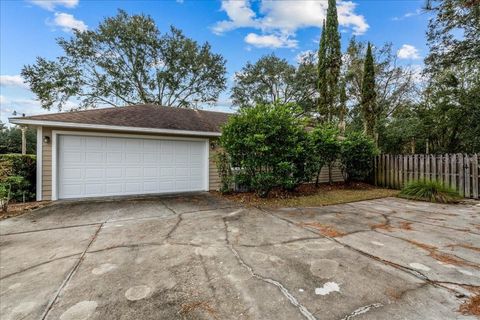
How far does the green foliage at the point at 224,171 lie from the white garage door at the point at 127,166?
2.48 ft

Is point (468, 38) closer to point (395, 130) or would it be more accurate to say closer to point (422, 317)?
point (395, 130)

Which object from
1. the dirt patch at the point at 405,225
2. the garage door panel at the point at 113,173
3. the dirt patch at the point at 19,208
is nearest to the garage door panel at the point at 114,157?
the garage door panel at the point at 113,173

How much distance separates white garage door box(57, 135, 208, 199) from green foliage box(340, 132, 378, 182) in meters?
5.61

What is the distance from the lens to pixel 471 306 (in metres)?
1.82

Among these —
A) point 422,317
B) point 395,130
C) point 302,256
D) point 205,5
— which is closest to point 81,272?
point 302,256

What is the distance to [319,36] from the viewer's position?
13445 millimetres

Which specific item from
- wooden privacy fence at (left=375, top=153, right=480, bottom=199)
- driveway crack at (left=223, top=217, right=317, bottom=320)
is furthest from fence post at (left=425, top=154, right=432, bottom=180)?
driveway crack at (left=223, top=217, right=317, bottom=320)

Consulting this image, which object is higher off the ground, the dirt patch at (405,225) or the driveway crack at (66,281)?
the dirt patch at (405,225)

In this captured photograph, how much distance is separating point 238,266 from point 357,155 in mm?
7877

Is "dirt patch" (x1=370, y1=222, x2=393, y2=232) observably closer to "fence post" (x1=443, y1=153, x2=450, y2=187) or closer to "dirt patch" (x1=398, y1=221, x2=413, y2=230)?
"dirt patch" (x1=398, y1=221, x2=413, y2=230)

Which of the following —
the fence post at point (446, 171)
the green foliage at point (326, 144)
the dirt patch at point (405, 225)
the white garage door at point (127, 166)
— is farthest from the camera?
the green foliage at point (326, 144)

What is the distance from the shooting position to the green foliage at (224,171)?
7555mm

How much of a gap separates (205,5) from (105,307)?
13.8 m

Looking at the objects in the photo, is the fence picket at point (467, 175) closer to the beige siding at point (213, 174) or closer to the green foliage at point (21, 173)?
the beige siding at point (213, 174)
